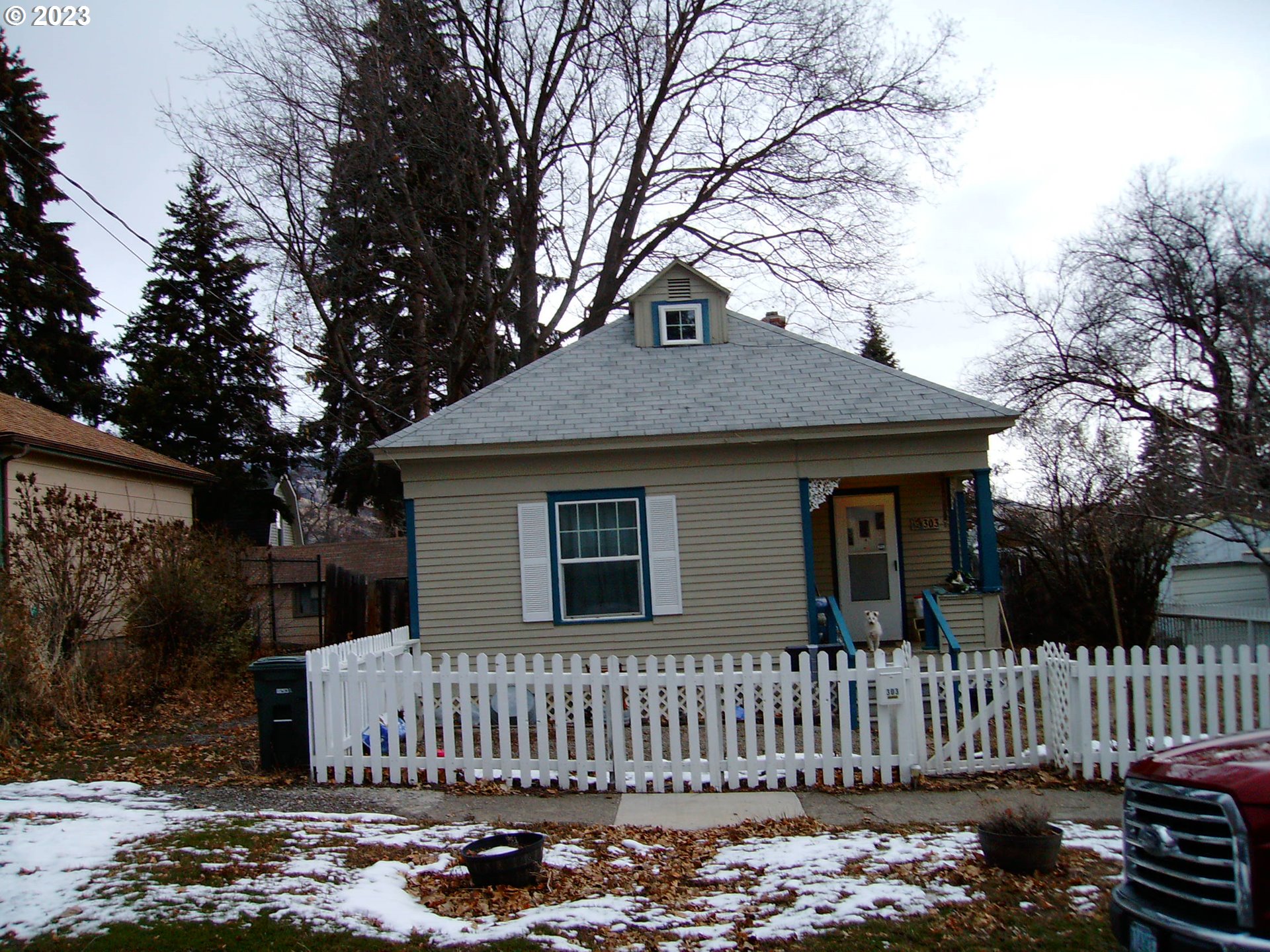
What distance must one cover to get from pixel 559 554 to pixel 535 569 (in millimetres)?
370

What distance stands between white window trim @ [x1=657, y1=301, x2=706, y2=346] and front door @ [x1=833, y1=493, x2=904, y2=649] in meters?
3.22

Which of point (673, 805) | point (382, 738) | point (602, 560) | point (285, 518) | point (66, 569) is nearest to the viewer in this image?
point (673, 805)

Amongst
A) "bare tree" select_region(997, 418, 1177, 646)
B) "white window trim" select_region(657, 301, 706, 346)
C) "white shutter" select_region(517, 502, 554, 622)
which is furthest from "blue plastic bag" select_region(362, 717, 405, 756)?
"bare tree" select_region(997, 418, 1177, 646)

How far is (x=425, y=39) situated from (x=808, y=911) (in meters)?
20.9

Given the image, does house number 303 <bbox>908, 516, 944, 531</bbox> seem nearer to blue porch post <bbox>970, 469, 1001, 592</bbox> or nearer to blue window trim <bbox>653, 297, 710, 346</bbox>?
blue porch post <bbox>970, 469, 1001, 592</bbox>

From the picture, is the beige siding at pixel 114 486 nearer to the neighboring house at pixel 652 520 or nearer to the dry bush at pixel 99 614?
the dry bush at pixel 99 614

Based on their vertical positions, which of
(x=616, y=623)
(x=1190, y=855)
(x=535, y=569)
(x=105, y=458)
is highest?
(x=105, y=458)

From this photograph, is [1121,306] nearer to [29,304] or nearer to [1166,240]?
[1166,240]

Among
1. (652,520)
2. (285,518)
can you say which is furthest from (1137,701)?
(285,518)

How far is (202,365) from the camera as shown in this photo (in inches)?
1083

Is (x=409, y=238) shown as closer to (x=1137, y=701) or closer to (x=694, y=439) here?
(x=694, y=439)

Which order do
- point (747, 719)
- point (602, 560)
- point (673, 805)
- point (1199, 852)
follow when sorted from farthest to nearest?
point (602, 560)
point (747, 719)
point (673, 805)
point (1199, 852)

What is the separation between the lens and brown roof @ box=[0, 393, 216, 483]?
15055 millimetres

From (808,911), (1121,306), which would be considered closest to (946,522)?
(808,911)
